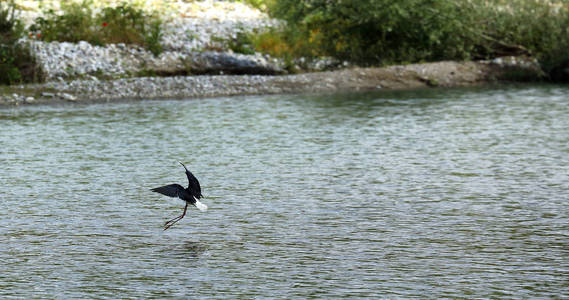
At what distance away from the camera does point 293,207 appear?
1062 centimetres

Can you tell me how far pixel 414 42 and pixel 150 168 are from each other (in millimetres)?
18752

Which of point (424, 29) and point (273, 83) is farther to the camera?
point (424, 29)

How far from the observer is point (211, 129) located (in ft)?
61.1

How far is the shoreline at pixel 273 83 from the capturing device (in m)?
25.1

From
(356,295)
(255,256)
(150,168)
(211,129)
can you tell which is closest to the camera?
(356,295)

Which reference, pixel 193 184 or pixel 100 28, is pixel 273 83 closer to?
pixel 100 28

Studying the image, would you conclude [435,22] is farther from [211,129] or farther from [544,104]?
[211,129]

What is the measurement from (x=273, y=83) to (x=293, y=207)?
55.0 ft

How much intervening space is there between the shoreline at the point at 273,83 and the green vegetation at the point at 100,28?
306 centimetres

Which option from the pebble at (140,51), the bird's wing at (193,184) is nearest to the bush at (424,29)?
the pebble at (140,51)

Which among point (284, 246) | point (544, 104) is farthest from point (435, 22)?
point (284, 246)

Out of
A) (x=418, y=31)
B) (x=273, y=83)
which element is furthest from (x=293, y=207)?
(x=418, y=31)

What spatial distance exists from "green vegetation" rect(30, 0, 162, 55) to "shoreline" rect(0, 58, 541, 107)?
3.06 metres

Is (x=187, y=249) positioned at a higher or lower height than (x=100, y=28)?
lower
